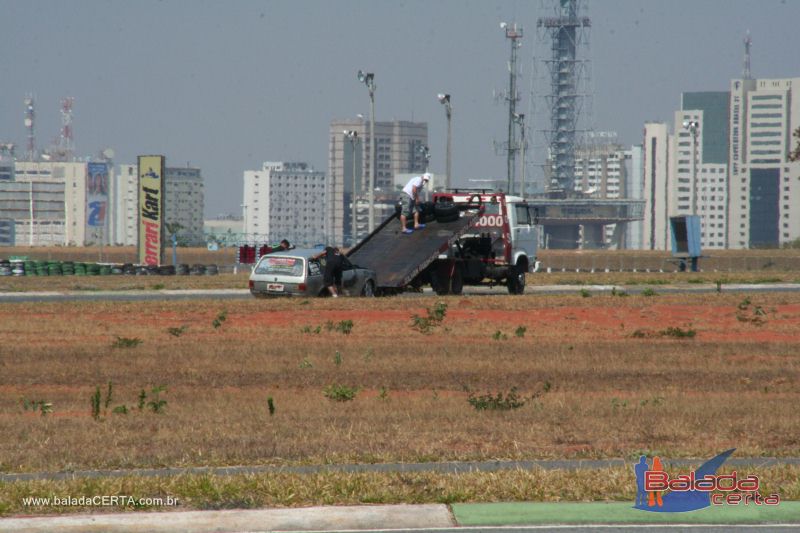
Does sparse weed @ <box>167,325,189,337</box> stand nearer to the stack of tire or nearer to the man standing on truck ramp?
the man standing on truck ramp

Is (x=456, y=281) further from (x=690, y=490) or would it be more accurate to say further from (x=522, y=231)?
(x=690, y=490)

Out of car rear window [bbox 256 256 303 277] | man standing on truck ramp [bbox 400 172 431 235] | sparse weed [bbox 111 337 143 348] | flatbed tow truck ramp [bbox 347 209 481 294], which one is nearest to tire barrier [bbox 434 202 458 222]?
flatbed tow truck ramp [bbox 347 209 481 294]

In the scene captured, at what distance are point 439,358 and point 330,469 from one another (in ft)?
32.3

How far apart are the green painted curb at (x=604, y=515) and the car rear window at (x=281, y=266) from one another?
2148 centimetres

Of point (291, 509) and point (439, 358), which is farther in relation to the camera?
point (439, 358)

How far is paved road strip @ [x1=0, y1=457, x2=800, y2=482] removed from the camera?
36.9 ft

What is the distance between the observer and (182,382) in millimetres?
18516

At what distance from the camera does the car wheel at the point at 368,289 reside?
31680 millimetres

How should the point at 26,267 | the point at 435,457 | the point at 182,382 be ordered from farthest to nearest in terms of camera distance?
1. the point at 26,267
2. the point at 182,382
3. the point at 435,457

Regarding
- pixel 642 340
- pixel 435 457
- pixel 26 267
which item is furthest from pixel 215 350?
pixel 26 267

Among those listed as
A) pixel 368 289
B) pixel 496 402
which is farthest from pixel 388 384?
pixel 368 289

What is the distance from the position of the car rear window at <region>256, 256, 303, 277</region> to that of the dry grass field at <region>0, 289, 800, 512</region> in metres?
1.58

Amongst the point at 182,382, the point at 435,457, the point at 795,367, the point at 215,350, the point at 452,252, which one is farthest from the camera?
the point at 452,252

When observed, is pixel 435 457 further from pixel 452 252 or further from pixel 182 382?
pixel 452 252
